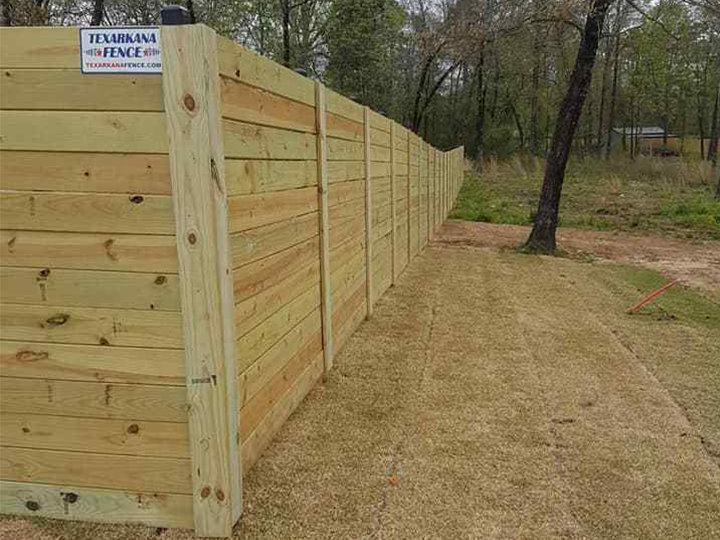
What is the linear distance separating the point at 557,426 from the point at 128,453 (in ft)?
6.96

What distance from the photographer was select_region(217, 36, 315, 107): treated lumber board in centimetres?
205

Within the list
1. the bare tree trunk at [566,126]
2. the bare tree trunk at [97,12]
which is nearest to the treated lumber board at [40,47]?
the bare tree trunk at [566,126]

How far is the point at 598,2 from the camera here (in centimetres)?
804

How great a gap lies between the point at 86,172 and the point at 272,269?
0.96 metres

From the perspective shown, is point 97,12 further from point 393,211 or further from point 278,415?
point 278,415

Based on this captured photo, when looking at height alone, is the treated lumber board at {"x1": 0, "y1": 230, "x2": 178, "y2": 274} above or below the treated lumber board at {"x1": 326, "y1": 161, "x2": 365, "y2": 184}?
below

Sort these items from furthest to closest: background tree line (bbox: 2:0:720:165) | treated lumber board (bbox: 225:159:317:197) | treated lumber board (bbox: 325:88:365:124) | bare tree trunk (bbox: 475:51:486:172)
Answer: bare tree trunk (bbox: 475:51:486:172) → background tree line (bbox: 2:0:720:165) → treated lumber board (bbox: 325:88:365:124) → treated lumber board (bbox: 225:159:317:197)

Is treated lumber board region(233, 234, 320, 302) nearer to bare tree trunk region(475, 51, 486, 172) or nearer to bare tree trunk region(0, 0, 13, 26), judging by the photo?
bare tree trunk region(0, 0, 13, 26)

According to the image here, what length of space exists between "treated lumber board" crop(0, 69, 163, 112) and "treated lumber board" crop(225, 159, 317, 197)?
1.18 ft

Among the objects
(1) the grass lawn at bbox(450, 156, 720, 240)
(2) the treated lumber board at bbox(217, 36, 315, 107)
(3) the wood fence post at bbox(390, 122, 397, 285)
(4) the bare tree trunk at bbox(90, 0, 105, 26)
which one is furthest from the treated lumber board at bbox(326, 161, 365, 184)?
(4) the bare tree trunk at bbox(90, 0, 105, 26)

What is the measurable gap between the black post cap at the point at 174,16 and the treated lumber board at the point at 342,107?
1.70 m

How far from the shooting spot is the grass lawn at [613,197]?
1302 cm

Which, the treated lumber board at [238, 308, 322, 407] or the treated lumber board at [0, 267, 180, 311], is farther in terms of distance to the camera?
the treated lumber board at [238, 308, 322, 407]

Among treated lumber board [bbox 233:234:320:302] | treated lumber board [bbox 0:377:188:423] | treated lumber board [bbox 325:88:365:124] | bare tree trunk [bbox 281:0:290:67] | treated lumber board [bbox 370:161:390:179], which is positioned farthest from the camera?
bare tree trunk [bbox 281:0:290:67]
